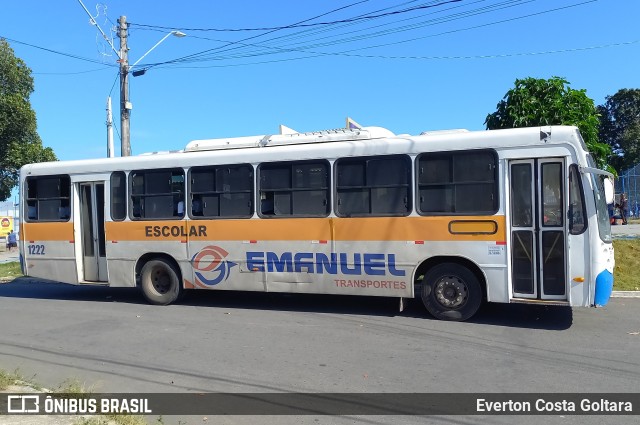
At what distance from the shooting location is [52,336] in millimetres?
8281

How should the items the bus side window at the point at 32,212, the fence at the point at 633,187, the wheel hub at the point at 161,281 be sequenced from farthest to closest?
the fence at the point at 633,187 → the bus side window at the point at 32,212 → the wheel hub at the point at 161,281

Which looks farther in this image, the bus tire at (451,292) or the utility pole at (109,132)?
the utility pole at (109,132)

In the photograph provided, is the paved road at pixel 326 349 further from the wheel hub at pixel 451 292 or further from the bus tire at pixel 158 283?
the wheel hub at pixel 451 292

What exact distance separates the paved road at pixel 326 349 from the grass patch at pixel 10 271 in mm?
6434

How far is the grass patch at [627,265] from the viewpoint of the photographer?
1123cm

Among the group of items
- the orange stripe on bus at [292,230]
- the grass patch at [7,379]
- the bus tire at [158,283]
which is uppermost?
the orange stripe on bus at [292,230]

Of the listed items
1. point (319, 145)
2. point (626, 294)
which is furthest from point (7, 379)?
point (626, 294)

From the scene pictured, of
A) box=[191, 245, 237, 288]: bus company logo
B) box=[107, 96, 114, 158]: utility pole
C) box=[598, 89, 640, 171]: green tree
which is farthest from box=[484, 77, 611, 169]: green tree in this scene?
box=[598, 89, 640, 171]: green tree

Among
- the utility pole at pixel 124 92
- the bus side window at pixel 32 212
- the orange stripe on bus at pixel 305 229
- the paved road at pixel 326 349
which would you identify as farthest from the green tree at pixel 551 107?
the utility pole at pixel 124 92

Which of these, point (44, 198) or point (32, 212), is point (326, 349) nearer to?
point (44, 198)

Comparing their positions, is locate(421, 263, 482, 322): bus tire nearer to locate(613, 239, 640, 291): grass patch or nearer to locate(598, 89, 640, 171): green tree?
locate(613, 239, 640, 291): grass patch

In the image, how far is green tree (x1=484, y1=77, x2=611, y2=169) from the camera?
37.2 ft

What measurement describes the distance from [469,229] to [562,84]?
530 centimetres

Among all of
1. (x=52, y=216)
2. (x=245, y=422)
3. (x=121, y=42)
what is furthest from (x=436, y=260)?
(x=121, y=42)
